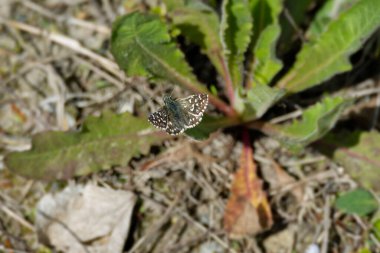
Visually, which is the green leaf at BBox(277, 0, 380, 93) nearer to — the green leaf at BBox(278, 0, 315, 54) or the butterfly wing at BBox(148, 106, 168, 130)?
the green leaf at BBox(278, 0, 315, 54)

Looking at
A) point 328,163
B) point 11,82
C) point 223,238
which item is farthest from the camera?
point 11,82

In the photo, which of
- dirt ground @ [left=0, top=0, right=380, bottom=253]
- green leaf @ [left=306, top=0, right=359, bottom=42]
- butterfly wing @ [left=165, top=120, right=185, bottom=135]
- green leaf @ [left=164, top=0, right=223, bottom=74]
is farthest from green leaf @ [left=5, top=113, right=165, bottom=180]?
green leaf @ [left=306, top=0, right=359, bottom=42]

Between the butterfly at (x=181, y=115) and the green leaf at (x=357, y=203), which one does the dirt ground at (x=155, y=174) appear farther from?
the butterfly at (x=181, y=115)

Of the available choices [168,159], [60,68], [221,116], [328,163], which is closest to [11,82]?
[60,68]

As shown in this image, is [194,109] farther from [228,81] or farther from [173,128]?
[228,81]

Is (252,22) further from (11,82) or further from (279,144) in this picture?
(11,82)

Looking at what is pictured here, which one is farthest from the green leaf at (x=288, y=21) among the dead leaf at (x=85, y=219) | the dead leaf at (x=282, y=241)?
the dead leaf at (x=85, y=219)

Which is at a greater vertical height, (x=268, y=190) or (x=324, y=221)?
(x=268, y=190)

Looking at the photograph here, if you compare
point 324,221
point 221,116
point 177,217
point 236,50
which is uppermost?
point 236,50
